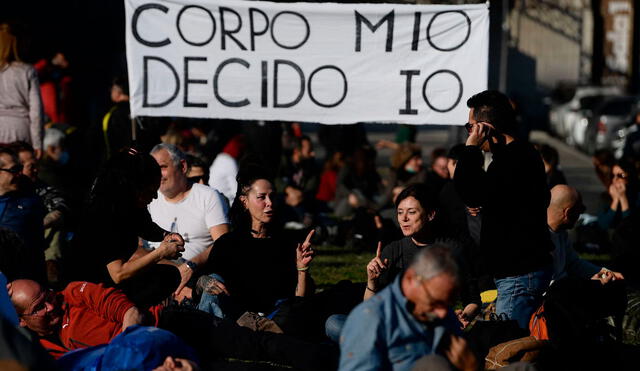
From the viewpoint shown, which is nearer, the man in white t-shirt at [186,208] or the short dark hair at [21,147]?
the man in white t-shirt at [186,208]

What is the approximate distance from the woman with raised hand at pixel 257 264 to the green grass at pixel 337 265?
8.32 feet

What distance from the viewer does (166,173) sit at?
25.6 feet

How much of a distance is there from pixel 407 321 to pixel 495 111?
5.78 ft

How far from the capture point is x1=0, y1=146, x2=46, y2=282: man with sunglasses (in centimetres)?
793

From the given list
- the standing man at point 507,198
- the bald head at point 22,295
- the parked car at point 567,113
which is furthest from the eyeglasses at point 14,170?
the parked car at point 567,113

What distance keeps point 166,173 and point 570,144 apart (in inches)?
849

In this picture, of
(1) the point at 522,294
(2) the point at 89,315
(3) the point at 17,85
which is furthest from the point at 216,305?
(3) the point at 17,85

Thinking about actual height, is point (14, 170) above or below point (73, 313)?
above

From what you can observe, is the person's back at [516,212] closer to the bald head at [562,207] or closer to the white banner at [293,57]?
the bald head at [562,207]

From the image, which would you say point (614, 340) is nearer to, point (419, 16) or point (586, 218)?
point (419, 16)

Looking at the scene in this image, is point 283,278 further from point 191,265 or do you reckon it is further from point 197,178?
point 197,178

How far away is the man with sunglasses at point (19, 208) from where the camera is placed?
7926mm

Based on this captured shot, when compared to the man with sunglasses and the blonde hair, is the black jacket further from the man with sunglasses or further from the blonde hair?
the blonde hair

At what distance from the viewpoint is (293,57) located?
8.79 meters
